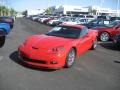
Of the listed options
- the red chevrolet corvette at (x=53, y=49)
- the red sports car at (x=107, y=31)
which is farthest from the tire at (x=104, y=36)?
the red chevrolet corvette at (x=53, y=49)

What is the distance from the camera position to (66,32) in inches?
386

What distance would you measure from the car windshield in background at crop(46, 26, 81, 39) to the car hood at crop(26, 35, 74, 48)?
1.55 ft

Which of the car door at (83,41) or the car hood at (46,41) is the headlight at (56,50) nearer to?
the car hood at (46,41)

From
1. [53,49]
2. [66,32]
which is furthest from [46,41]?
[66,32]

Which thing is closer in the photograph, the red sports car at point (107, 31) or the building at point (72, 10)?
the red sports car at point (107, 31)

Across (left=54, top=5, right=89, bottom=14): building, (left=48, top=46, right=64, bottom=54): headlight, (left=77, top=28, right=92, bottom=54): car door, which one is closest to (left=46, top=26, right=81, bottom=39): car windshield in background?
(left=77, top=28, right=92, bottom=54): car door

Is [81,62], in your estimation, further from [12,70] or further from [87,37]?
[12,70]

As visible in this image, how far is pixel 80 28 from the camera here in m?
10.0

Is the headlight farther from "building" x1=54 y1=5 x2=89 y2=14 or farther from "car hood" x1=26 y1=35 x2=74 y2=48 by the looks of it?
"building" x1=54 y1=5 x2=89 y2=14

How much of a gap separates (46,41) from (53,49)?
641mm

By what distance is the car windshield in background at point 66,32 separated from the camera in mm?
9562

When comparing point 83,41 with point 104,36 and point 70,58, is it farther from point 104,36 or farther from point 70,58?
point 104,36

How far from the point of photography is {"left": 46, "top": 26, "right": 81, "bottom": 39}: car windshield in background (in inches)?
376

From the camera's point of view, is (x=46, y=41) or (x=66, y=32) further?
(x=66, y=32)
